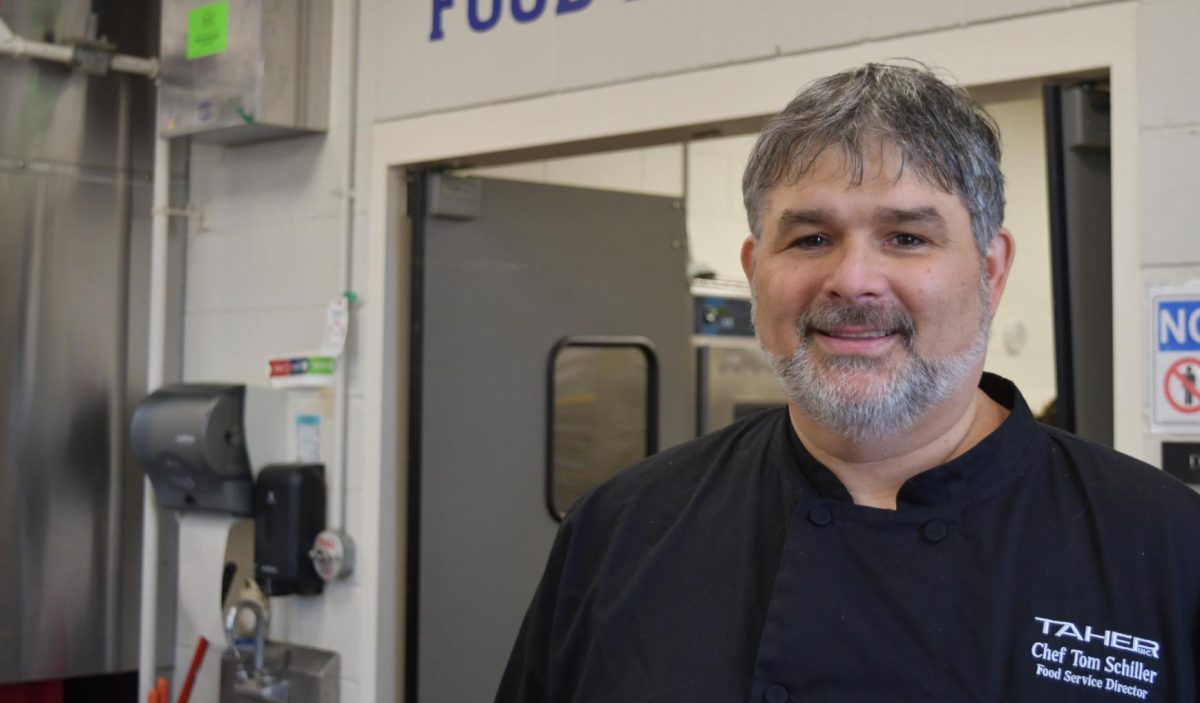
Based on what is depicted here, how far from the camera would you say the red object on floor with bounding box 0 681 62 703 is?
3.70 meters

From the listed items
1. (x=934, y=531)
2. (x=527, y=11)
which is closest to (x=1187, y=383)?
(x=934, y=531)

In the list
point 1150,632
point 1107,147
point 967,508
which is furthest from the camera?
point 1107,147

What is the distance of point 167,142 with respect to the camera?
3654 millimetres

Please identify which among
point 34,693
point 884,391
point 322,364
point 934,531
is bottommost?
point 34,693

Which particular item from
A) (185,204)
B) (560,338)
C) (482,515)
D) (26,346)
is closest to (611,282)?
(560,338)

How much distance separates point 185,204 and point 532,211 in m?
0.95

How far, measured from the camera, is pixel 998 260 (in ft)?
5.09

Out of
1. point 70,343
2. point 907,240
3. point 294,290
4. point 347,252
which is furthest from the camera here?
point 70,343

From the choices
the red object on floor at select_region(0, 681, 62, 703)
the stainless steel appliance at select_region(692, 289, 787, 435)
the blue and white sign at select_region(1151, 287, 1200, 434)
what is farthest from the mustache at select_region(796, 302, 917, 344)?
the stainless steel appliance at select_region(692, 289, 787, 435)

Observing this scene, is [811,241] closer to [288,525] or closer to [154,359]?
[288,525]

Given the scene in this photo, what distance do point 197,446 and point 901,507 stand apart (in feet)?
7.35

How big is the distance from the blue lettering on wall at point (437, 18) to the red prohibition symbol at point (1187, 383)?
182 cm

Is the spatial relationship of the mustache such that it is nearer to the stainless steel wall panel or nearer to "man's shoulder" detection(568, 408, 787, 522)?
"man's shoulder" detection(568, 408, 787, 522)

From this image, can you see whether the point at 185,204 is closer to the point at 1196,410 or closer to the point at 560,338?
the point at 560,338
